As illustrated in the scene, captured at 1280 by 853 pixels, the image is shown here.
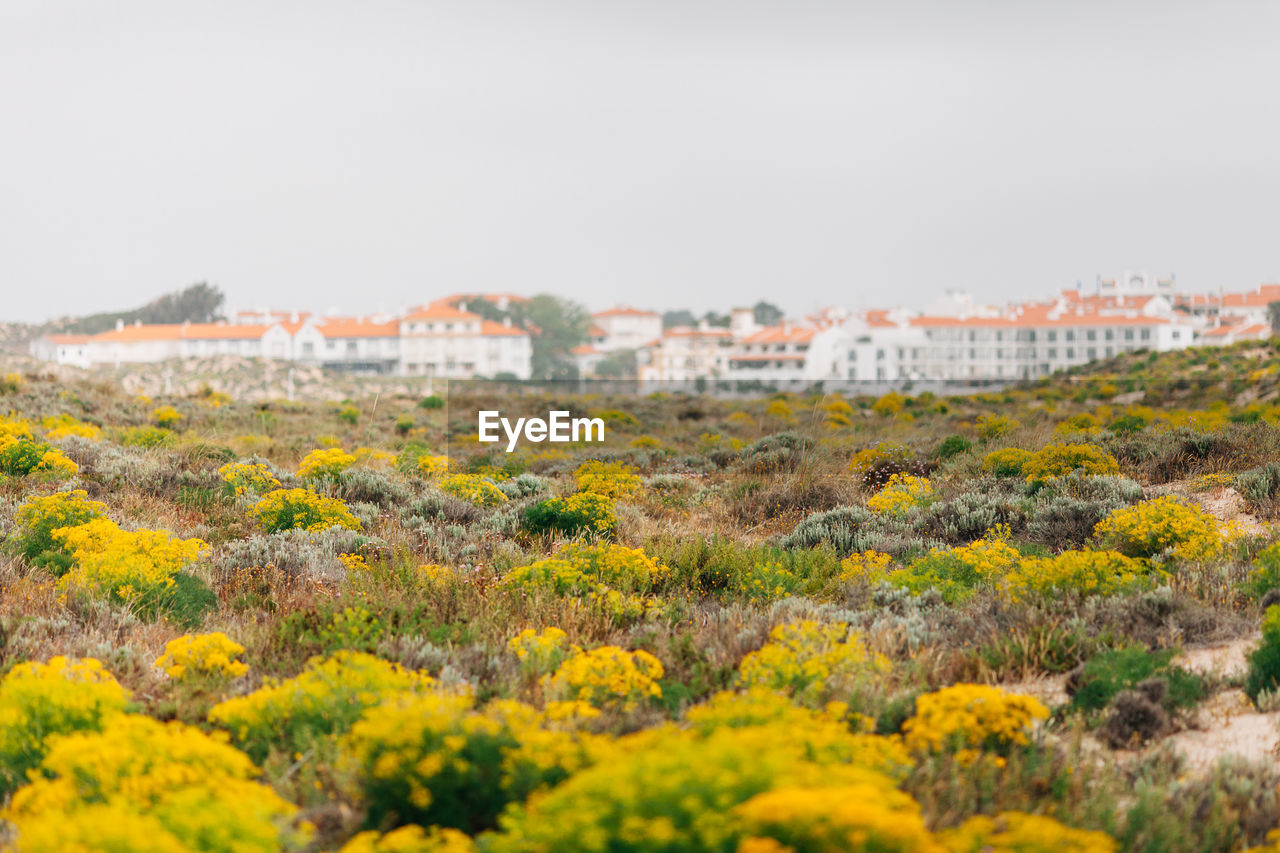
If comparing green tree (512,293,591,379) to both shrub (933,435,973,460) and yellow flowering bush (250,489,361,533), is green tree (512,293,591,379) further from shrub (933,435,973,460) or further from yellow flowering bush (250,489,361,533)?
yellow flowering bush (250,489,361,533)

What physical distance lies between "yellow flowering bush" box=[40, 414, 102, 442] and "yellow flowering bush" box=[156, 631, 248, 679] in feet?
33.2

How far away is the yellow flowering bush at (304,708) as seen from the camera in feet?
13.8

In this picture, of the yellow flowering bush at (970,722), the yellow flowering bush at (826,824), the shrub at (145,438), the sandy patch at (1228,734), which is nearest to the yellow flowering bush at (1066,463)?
the sandy patch at (1228,734)

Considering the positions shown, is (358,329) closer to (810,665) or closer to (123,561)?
Answer: (123,561)

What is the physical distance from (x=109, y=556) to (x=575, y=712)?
13.2 ft

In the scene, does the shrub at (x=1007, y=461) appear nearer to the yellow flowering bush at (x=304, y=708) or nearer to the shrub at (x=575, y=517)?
the shrub at (x=575, y=517)

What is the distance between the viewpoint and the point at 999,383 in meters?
47.1

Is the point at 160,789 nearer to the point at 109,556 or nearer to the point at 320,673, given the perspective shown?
the point at 320,673

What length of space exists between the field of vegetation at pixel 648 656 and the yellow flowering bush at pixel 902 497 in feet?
0.19

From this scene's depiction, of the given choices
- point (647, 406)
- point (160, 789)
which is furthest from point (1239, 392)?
point (160, 789)

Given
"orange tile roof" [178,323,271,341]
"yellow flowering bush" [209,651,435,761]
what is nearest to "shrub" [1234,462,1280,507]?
"yellow flowering bush" [209,651,435,761]

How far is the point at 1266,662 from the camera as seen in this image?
508 cm

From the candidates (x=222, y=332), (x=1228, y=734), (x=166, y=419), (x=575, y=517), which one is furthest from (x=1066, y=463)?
(x=222, y=332)

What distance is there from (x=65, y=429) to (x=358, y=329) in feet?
277
